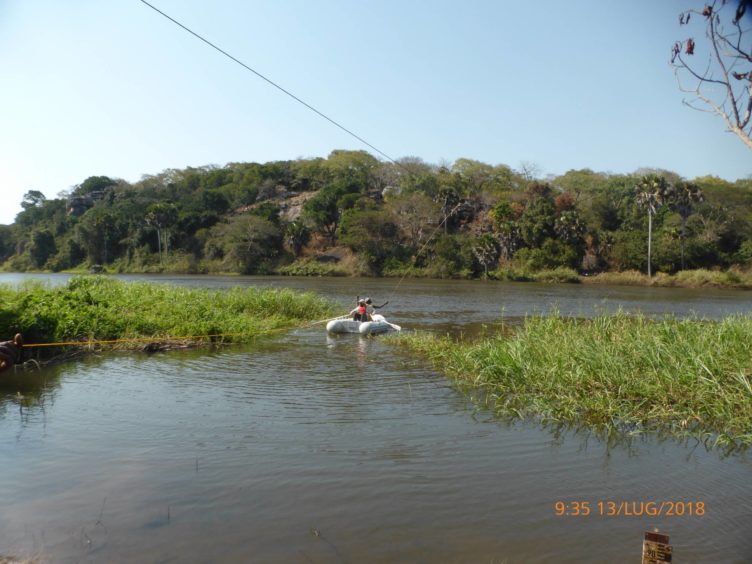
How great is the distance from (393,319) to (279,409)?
14378mm

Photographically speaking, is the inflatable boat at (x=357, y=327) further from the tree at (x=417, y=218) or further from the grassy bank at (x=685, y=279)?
the tree at (x=417, y=218)

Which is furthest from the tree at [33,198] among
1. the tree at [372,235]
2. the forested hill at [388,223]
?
the tree at [372,235]

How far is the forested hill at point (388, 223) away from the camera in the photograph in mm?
59438

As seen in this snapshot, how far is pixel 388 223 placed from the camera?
7044cm

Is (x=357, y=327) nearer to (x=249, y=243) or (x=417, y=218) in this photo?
(x=417, y=218)

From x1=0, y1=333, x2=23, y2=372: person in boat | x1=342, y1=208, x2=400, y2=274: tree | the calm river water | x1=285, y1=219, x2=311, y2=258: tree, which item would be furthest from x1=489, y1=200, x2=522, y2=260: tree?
x1=0, y1=333, x2=23, y2=372: person in boat

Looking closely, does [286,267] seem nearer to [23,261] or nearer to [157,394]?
[23,261]

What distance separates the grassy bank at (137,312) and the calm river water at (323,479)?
243 cm

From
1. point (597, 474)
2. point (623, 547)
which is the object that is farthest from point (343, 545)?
point (597, 474)

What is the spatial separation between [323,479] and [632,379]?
17.5ft

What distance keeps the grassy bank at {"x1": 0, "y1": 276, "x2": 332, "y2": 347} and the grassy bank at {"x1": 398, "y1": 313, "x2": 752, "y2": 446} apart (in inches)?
306

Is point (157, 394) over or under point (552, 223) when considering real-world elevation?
under

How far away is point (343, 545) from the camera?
5.43 m

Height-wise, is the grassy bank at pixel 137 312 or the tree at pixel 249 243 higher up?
the tree at pixel 249 243
